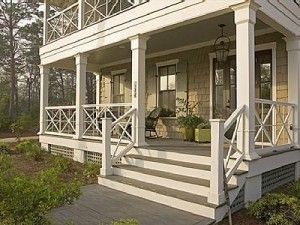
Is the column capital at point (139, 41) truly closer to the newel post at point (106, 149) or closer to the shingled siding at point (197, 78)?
the newel post at point (106, 149)

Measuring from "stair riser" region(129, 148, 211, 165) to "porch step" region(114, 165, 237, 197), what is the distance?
39cm

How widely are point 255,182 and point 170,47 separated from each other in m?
5.69

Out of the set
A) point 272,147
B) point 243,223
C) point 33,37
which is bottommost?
point 243,223

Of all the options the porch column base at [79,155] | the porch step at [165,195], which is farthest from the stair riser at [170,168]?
the porch column base at [79,155]

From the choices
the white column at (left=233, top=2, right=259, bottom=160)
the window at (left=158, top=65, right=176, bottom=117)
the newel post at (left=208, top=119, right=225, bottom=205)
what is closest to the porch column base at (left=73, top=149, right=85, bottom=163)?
the window at (left=158, top=65, right=176, bottom=117)

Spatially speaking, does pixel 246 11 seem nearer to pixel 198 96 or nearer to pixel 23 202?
pixel 23 202

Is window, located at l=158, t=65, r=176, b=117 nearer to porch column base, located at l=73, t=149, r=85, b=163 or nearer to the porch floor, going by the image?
the porch floor

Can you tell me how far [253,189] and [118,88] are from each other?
8.61m

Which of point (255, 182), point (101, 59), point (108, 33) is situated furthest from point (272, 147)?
point (101, 59)

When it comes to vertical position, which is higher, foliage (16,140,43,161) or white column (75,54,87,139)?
white column (75,54,87,139)

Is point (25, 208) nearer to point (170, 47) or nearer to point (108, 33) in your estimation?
point (108, 33)

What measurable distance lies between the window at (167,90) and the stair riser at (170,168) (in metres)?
3.78

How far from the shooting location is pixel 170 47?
34.8ft

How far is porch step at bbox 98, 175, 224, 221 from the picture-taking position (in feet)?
16.6
